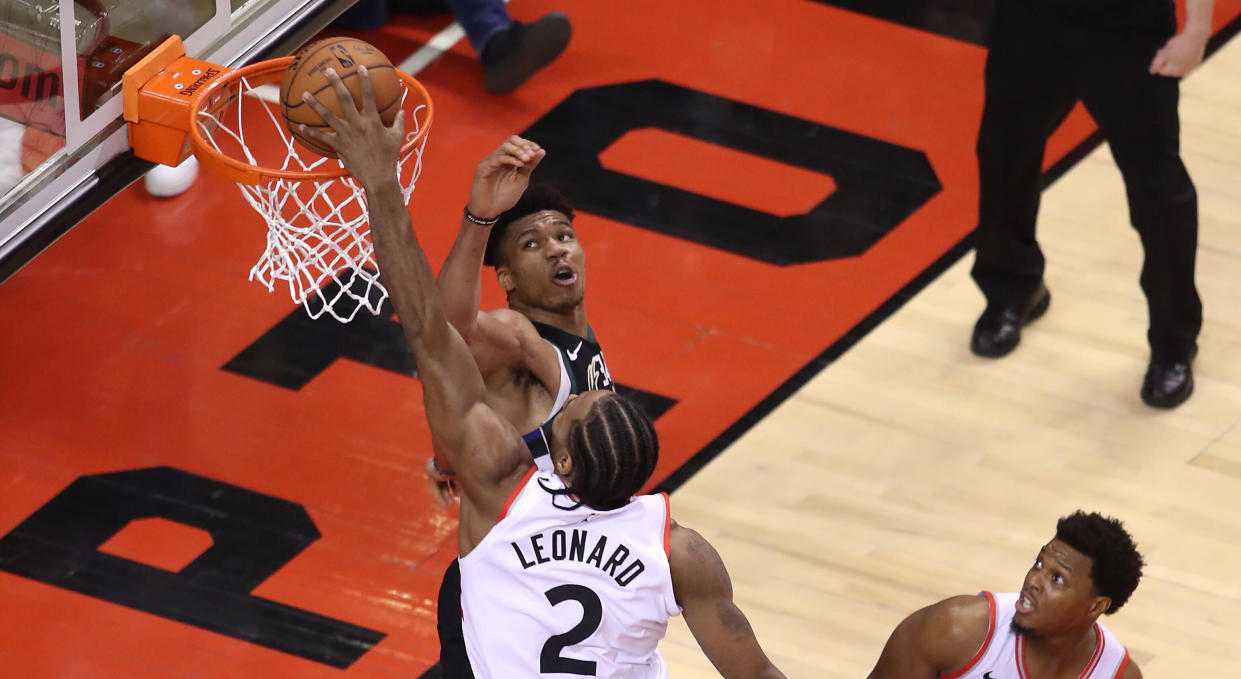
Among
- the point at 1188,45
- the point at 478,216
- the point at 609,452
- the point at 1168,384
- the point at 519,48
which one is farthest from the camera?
the point at 519,48

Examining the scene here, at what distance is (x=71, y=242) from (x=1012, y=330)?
330 centimetres

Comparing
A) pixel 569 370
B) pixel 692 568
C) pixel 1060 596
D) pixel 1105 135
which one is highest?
pixel 692 568

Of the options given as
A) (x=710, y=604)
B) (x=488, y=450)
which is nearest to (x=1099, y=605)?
(x=710, y=604)

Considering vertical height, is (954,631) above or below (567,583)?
below

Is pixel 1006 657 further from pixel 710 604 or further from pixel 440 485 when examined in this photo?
pixel 440 485

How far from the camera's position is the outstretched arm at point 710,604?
3545 millimetres

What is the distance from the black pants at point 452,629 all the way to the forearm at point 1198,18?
2.75 m

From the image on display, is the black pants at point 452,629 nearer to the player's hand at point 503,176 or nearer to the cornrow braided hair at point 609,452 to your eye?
the cornrow braided hair at point 609,452

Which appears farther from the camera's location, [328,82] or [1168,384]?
[1168,384]

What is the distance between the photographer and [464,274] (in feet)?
13.1

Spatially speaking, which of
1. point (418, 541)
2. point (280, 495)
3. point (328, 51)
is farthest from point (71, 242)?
point (328, 51)

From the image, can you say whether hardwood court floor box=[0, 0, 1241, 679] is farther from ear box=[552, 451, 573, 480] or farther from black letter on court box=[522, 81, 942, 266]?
ear box=[552, 451, 573, 480]

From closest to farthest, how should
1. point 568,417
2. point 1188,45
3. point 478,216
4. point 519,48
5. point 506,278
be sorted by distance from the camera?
1. point 568,417
2. point 478,216
3. point 506,278
4. point 1188,45
5. point 519,48

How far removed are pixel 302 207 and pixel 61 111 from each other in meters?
0.55
